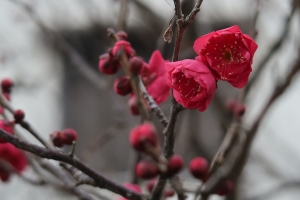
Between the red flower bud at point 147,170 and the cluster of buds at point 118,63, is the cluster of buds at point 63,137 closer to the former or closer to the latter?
the cluster of buds at point 118,63

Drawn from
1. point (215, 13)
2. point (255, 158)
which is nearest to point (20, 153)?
point (215, 13)

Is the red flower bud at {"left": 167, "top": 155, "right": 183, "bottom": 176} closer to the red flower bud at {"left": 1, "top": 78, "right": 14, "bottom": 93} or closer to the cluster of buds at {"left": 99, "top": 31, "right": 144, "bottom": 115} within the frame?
the cluster of buds at {"left": 99, "top": 31, "right": 144, "bottom": 115}

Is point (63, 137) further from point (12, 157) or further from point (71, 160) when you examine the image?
point (12, 157)

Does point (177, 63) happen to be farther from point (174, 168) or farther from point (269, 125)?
point (269, 125)

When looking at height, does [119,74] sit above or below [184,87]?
below

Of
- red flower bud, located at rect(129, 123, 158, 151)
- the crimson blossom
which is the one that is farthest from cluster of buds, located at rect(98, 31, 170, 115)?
the crimson blossom

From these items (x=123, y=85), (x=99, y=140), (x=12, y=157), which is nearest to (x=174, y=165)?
(x=123, y=85)

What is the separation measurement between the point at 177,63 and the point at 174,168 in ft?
0.53

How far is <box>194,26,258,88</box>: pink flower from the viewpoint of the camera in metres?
0.65

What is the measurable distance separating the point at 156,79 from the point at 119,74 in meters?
1.77

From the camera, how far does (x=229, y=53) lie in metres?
0.71

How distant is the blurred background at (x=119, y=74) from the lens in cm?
188

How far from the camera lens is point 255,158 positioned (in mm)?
2625

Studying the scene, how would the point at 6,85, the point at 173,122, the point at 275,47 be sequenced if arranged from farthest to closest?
1. the point at 275,47
2. the point at 6,85
3. the point at 173,122
